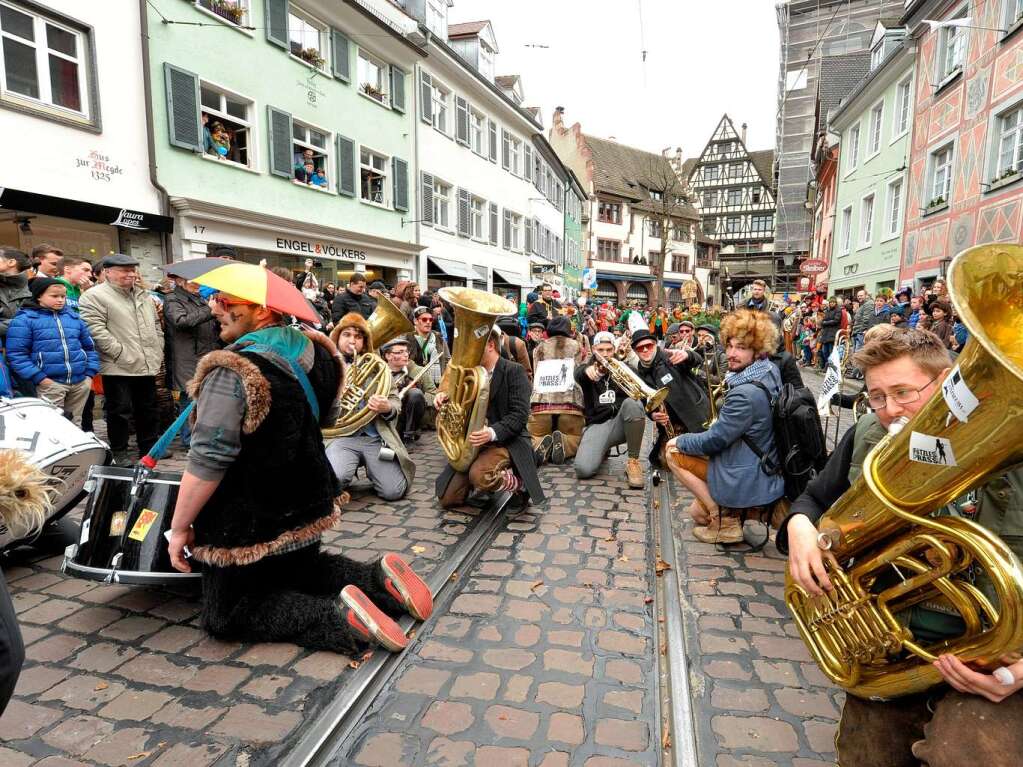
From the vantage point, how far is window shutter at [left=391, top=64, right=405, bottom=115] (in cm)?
1791

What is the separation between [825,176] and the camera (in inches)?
1149

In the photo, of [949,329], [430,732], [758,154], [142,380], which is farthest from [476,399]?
[758,154]

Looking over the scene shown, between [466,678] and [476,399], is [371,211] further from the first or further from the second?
[466,678]

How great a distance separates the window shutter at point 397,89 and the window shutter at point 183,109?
734cm

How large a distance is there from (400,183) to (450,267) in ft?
12.7

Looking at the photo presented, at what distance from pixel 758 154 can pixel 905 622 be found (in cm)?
7051

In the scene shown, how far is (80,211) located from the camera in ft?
31.9

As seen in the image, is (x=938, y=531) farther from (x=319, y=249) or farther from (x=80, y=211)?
(x=319, y=249)

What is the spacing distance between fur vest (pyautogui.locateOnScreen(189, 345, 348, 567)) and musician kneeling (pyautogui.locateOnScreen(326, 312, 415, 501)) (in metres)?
2.34

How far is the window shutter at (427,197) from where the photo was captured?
19.5 metres

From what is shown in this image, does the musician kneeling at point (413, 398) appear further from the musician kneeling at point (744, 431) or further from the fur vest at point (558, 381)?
the musician kneeling at point (744, 431)

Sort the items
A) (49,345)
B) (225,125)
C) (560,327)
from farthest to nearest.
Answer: (225,125) → (560,327) → (49,345)

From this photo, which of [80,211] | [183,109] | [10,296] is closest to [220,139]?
[183,109]

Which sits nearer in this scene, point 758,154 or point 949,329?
point 949,329
